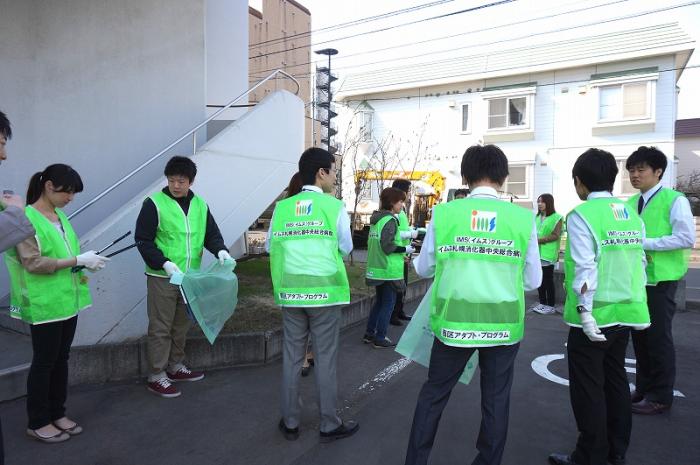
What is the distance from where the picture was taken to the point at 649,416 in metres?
3.80

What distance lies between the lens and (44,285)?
10.5 ft

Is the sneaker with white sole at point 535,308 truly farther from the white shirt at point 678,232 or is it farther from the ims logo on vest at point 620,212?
the ims logo on vest at point 620,212

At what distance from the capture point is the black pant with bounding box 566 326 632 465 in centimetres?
286

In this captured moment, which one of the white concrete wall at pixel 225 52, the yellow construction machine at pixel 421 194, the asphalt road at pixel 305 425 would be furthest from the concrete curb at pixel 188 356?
the yellow construction machine at pixel 421 194

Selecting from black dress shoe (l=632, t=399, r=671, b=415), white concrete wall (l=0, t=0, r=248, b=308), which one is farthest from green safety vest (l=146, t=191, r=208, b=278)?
black dress shoe (l=632, t=399, r=671, b=415)

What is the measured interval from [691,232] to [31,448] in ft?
16.7

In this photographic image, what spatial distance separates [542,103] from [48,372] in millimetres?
21157

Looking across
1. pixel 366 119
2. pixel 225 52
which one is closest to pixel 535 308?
pixel 225 52

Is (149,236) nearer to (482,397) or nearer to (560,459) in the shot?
(482,397)

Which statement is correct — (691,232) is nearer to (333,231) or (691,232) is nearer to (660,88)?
(333,231)

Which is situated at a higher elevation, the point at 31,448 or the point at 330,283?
the point at 330,283

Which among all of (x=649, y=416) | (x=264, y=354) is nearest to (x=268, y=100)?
(x=264, y=354)

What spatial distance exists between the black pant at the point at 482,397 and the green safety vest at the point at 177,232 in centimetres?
237

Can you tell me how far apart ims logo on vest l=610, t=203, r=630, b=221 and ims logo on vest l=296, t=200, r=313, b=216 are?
6.29ft
